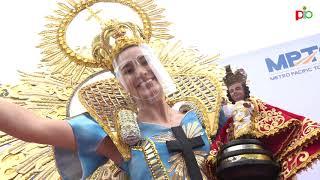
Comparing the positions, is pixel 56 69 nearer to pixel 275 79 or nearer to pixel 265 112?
pixel 265 112

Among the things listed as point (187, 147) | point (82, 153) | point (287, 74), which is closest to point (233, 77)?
point (187, 147)

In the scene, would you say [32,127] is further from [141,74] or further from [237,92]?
[237,92]

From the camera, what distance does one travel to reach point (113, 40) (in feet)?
5.61

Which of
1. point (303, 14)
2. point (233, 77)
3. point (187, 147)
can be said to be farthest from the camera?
point (303, 14)

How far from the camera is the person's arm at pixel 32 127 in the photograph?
1.36 metres

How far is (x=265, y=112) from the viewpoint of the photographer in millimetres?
1467

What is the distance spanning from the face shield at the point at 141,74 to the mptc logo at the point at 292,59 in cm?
115

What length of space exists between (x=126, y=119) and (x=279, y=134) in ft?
1.52

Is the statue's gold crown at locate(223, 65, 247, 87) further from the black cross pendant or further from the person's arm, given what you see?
the person's arm

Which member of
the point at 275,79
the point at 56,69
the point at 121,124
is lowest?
the point at 275,79

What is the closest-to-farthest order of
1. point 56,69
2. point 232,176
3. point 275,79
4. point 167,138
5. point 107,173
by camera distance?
point 232,176 < point 167,138 < point 107,173 < point 56,69 < point 275,79

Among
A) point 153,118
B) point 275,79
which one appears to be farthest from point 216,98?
point 275,79

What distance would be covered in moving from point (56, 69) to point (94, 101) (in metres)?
0.22

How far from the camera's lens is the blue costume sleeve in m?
1.57
